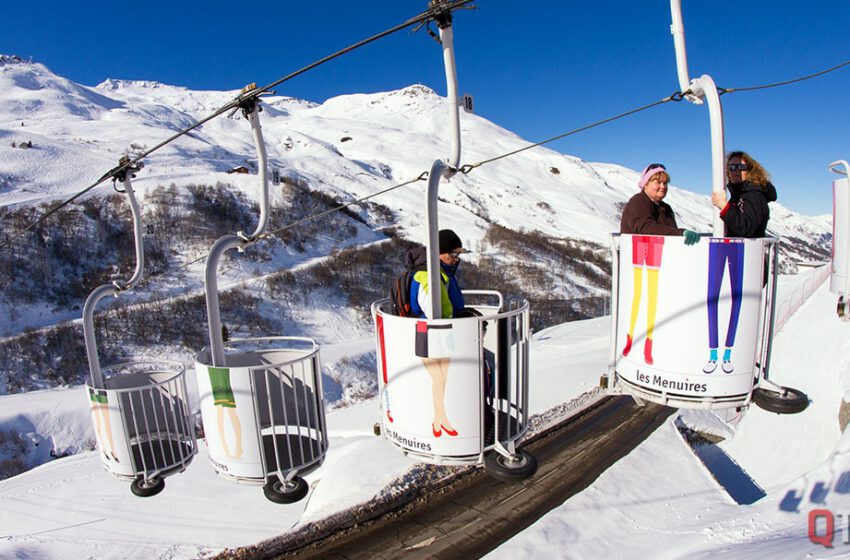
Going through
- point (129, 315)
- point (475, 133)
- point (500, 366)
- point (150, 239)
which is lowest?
point (129, 315)

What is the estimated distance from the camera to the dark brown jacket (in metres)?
4.56

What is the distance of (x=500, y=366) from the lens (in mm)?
4910

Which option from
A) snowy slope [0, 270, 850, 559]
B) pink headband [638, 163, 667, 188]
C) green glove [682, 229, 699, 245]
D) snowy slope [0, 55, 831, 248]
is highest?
snowy slope [0, 55, 831, 248]

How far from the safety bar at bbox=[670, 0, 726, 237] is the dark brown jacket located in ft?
1.49

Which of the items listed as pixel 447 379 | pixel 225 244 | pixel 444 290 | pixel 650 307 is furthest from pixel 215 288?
pixel 650 307

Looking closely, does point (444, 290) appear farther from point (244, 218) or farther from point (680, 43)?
point (244, 218)

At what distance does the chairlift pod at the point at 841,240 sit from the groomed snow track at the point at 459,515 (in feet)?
25.7

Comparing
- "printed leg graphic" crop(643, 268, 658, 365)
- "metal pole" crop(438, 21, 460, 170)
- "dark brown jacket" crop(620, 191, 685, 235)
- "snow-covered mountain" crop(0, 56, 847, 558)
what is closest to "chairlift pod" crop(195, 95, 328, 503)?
"metal pole" crop(438, 21, 460, 170)

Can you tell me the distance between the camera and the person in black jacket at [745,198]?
4367mm

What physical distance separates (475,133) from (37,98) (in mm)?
97607

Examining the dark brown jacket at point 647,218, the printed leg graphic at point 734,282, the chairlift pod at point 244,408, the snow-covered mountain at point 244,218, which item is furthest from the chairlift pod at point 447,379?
the snow-covered mountain at point 244,218

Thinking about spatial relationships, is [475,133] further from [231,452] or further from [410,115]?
[231,452]

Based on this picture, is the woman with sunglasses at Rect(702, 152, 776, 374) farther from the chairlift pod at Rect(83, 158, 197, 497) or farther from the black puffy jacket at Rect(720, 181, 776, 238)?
the chairlift pod at Rect(83, 158, 197, 497)

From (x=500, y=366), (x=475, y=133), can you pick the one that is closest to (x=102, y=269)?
(x=500, y=366)
